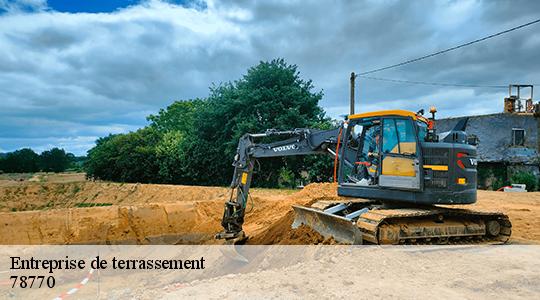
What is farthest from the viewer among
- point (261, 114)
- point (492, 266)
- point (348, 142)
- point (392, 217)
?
point (261, 114)

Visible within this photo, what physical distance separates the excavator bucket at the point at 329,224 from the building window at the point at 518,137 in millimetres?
21832

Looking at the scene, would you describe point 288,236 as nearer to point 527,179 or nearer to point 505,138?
point 527,179

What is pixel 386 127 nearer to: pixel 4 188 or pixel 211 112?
pixel 211 112

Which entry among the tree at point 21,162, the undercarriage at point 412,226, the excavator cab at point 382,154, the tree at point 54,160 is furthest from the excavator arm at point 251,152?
the tree at point 54,160

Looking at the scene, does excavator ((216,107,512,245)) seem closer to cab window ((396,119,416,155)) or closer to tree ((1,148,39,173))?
cab window ((396,119,416,155))

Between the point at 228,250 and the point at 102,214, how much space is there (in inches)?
245

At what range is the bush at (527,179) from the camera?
73.5 ft

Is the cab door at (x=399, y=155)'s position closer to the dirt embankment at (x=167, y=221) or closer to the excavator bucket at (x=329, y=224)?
the excavator bucket at (x=329, y=224)

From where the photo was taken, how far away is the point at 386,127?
23.8 ft

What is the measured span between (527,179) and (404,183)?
20.2 m

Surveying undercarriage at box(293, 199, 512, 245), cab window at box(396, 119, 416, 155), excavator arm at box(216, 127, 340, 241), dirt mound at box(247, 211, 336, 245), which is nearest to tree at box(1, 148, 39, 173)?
dirt mound at box(247, 211, 336, 245)

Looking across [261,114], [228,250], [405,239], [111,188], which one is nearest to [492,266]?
[405,239]

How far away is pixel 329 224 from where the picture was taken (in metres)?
7.59

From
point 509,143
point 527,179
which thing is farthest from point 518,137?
point 527,179
